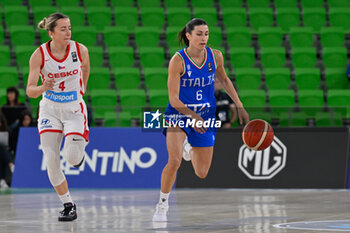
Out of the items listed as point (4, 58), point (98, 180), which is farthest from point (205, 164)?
point (4, 58)

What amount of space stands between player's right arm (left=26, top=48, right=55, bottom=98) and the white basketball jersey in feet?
0.21

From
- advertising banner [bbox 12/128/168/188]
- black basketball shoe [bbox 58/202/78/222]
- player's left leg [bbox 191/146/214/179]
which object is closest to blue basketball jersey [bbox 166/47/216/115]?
player's left leg [bbox 191/146/214/179]

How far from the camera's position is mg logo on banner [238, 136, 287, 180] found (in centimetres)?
1360

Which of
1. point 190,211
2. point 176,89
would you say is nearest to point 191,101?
point 176,89

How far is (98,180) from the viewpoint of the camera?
46.5 feet

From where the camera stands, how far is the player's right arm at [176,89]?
26.1 ft

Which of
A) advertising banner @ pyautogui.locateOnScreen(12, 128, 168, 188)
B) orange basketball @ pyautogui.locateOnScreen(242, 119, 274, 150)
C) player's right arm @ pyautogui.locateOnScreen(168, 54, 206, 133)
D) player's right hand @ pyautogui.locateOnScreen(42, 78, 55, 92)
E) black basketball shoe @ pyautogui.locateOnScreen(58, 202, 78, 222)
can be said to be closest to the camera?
player's right hand @ pyautogui.locateOnScreen(42, 78, 55, 92)

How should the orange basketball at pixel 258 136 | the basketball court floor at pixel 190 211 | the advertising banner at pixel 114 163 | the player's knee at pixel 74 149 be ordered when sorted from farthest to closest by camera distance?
the advertising banner at pixel 114 163
the orange basketball at pixel 258 136
the player's knee at pixel 74 149
the basketball court floor at pixel 190 211

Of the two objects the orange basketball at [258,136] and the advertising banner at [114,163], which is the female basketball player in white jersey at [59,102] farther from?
the advertising banner at [114,163]

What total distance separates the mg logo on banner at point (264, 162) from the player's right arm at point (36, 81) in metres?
6.34

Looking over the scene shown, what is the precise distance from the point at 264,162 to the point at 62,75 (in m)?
6.35

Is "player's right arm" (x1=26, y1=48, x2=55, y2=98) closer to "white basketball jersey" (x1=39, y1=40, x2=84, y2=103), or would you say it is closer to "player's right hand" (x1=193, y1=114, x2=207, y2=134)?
"white basketball jersey" (x1=39, y1=40, x2=84, y2=103)

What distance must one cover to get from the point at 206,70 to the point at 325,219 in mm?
2109

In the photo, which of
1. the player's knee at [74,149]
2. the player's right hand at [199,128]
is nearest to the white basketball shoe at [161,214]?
the player's right hand at [199,128]
